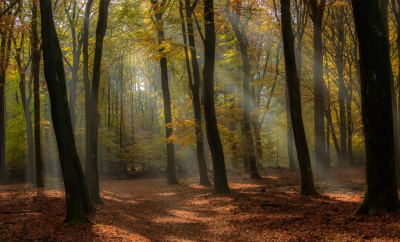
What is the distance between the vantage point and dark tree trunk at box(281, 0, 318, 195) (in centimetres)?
1114

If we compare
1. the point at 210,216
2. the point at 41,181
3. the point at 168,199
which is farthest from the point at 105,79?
the point at 210,216

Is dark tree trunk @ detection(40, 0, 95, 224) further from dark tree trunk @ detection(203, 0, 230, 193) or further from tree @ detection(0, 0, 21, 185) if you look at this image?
tree @ detection(0, 0, 21, 185)

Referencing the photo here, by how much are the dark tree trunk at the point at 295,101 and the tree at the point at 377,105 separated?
15.3ft

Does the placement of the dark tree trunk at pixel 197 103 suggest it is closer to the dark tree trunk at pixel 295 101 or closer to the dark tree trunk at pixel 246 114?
the dark tree trunk at pixel 246 114

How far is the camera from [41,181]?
55.8 feet

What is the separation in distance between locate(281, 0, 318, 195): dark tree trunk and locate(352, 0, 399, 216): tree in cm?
465

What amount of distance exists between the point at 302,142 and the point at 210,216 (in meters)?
3.91

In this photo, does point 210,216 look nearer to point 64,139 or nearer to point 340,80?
point 64,139

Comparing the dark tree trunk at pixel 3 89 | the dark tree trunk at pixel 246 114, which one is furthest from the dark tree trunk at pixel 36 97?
the dark tree trunk at pixel 246 114

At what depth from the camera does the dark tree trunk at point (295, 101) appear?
11.1 meters

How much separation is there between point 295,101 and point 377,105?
4.99 metres

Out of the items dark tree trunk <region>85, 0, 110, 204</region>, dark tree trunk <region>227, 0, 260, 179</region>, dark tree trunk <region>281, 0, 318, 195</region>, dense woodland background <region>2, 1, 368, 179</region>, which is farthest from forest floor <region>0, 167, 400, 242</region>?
dark tree trunk <region>227, 0, 260, 179</region>

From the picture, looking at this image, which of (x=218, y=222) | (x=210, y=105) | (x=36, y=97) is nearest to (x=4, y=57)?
(x=36, y=97)

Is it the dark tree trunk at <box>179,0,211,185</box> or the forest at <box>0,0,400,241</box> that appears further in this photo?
the dark tree trunk at <box>179,0,211,185</box>
